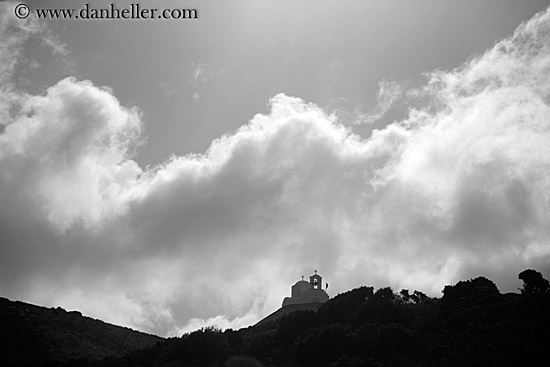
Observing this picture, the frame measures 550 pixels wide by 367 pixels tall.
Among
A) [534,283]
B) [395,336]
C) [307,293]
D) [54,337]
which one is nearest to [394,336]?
[395,336]

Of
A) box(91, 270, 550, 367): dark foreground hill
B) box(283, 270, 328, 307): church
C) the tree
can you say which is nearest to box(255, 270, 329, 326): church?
box(283, 270, 328, 307): church

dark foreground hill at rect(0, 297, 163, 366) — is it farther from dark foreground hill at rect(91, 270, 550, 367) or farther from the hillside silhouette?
dark foreground hill at rect(91, 270, 550, 367)

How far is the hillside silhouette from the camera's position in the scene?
3669 centimetres

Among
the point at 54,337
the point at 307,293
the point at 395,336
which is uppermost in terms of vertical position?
the point at 307,293

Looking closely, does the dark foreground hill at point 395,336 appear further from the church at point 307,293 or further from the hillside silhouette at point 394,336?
the church at point 307,293

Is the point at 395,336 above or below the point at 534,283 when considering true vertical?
below

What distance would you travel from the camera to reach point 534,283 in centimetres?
5184

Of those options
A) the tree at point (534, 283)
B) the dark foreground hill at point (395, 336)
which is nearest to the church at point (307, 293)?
the dark foreground hill at point (395, 336)

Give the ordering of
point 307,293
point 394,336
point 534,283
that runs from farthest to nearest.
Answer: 1. point 307,293
2. point 534,283
3. point 394,336

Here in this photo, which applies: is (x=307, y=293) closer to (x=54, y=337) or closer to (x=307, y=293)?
(x=307, y=293)

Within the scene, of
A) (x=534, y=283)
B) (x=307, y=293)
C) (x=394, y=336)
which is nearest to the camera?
(x=394, y=336)

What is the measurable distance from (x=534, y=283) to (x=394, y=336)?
18.1 meters

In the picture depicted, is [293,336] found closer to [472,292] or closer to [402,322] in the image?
[402,322]

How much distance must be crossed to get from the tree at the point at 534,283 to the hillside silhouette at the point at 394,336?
0.27 ft
